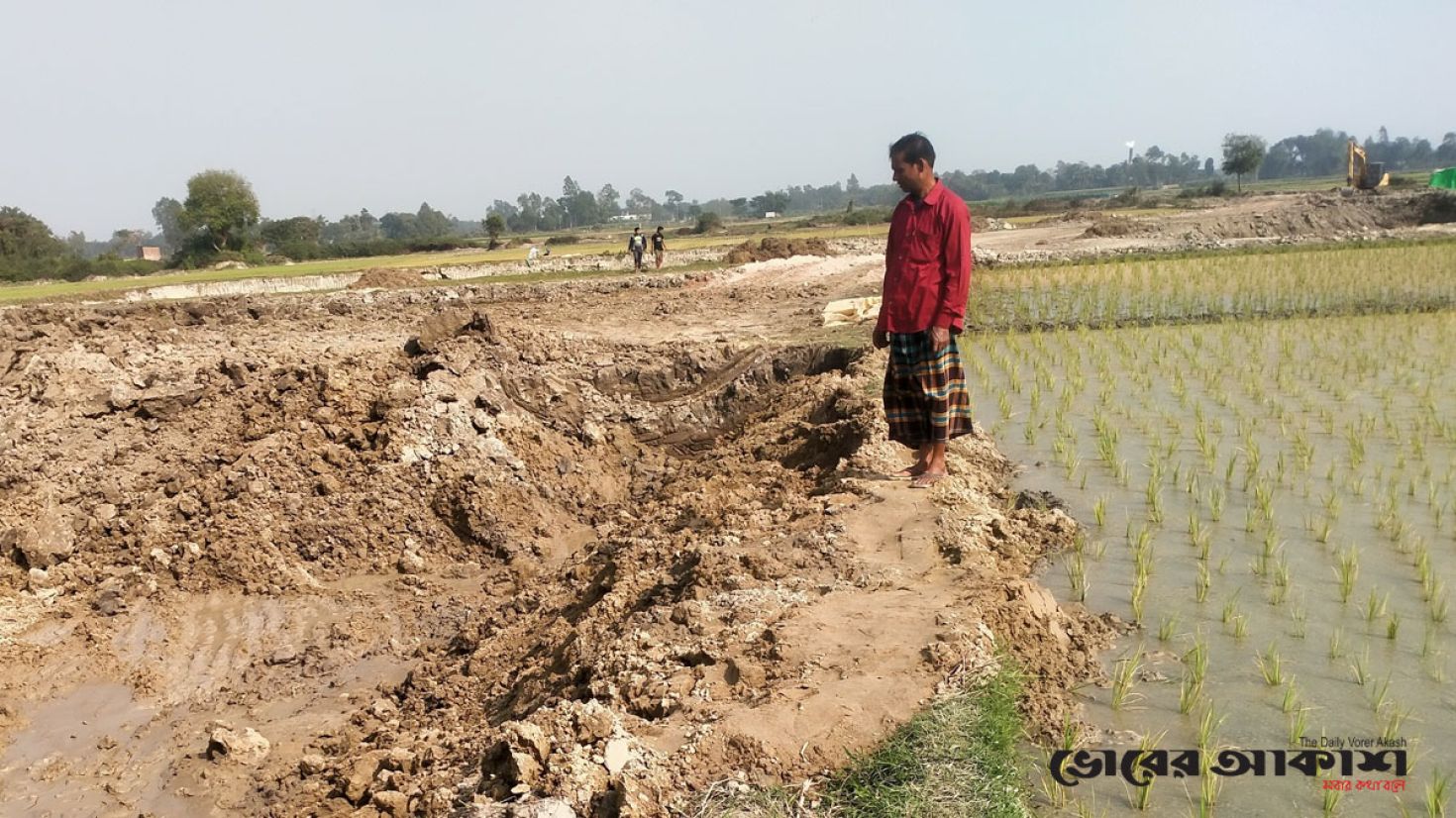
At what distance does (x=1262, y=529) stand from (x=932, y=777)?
8.70 ft

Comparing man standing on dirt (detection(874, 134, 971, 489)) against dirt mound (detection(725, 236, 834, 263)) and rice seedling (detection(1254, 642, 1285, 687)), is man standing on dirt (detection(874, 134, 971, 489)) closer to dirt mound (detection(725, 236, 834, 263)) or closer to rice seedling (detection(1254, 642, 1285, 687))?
rice seedling (detection(1254, 642, 1285, 687))

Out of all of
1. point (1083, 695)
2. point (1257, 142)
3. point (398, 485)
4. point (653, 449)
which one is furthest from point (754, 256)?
point (1257, 142)

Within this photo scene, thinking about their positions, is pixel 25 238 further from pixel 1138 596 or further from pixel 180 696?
pixel 1138 596

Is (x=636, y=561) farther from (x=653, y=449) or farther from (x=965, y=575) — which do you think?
(x=653, y=449)

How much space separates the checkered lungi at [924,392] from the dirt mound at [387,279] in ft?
48.8

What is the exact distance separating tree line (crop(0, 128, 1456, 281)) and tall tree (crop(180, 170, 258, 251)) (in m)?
0.04

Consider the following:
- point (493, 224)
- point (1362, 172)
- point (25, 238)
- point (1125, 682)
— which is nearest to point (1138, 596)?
point (1125, 682)

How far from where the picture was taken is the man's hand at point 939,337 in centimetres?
429

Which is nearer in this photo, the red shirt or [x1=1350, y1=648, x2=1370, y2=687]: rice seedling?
[x1=1350, y1=648, x2=1370, y2=687]: rice seedling

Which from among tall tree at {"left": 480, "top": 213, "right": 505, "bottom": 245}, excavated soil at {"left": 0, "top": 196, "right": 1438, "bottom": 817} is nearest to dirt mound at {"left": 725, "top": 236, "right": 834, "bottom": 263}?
excavated soil at {"left": 0, "top": 196, "right": 1438, "bottom": 817}

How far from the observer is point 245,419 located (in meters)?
6.76

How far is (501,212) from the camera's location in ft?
253

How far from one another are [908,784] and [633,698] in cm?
90

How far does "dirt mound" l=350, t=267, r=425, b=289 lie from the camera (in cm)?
1792
